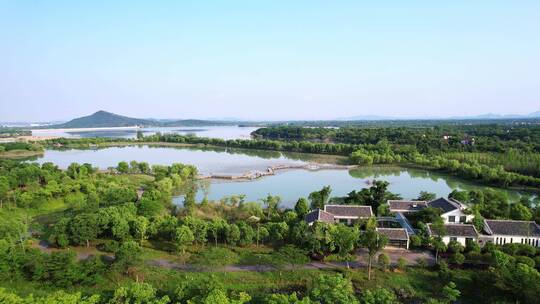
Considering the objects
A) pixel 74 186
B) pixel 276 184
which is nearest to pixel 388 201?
pixel 276 184

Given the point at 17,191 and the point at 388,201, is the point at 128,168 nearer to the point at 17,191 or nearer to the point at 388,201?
the point at 17,191

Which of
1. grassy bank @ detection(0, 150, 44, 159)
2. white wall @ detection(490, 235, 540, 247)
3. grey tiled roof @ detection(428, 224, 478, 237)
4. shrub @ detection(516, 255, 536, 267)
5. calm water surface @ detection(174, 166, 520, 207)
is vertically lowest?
calm water surface @ detection(174, 166, 520, 207)

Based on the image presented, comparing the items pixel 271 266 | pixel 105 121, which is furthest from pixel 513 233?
pixel 105 121

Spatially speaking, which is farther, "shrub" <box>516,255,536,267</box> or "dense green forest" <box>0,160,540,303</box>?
"shrub" <box>516,255,536,267</box>

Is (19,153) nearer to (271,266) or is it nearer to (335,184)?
(335,184)

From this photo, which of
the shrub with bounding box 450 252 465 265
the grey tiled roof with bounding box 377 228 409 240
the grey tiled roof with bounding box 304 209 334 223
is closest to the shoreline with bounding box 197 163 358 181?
the grey tiled roof with bounding box 304 209 334 223

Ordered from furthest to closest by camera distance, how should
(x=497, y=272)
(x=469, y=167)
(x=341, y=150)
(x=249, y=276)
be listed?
(x=341, y=150) → (x=469, y=167) → (x=249, y=276) → (x=497, y=272)

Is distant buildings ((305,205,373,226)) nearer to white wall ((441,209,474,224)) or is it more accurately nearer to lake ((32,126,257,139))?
white wall ((441,209,474,224))
